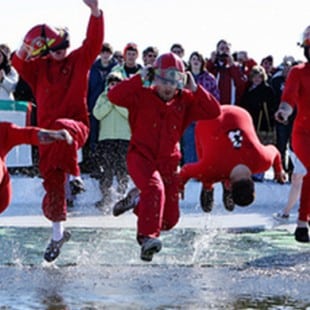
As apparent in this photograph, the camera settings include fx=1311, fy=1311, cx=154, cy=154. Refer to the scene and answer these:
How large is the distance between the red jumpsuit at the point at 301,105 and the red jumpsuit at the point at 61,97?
6.95 ft

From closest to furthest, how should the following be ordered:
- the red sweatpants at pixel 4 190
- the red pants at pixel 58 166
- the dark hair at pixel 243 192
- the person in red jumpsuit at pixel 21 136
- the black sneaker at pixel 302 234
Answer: the person in red jumpsuit at pixel 21 136
the red sweatpants at pixel 4 190
the red pants at pixel 58 166
the dark hair at pixel 243 192
the black sneaker at pixel 302 234

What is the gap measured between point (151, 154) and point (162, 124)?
0.27 meters

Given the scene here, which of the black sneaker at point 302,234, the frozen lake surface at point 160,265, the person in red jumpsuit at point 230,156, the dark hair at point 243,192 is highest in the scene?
the person in red jumpsuit at point 230,156

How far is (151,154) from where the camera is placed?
11.1m

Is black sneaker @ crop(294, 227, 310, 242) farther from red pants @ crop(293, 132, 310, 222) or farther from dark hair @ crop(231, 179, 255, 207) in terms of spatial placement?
dark hair @ crop(231, 179, 255, 207)

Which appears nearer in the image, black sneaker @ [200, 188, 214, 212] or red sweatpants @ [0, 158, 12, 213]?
red sweatpants @ [0, 158, 12, 213]

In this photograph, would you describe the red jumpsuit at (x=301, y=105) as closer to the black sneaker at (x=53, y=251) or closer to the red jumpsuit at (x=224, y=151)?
the red jumpsuit at (x=224, y=151)

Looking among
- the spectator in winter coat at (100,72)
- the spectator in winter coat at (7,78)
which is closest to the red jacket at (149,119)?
the spectator in winter coat at (7,78)

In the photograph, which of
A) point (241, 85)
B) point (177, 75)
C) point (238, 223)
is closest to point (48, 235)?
point (238, 223)

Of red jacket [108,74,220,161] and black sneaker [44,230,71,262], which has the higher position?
red jacket [108,74,220,161]

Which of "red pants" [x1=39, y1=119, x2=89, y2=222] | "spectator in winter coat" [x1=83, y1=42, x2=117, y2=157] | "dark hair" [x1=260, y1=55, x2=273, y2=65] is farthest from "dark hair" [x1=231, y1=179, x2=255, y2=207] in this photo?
"dark hair" [x1=260, y1=55, x2=273, y2=65]

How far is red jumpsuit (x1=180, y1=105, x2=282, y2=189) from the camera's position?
38.6ft

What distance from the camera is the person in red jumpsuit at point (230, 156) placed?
11641 millimetres

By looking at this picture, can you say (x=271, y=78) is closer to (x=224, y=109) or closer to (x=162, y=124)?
(x=224, y=109)
